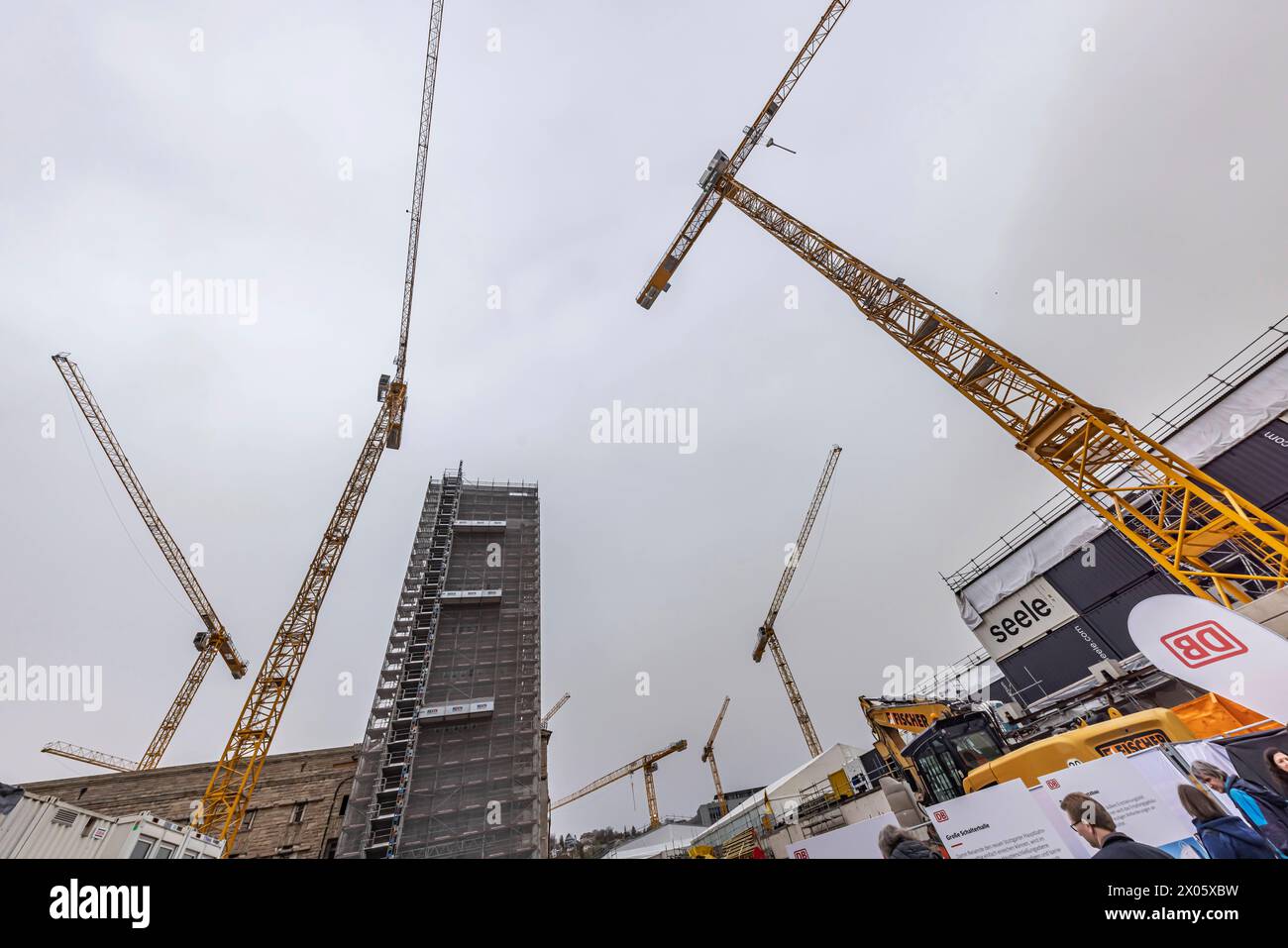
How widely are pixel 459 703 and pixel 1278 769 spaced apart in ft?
87.3

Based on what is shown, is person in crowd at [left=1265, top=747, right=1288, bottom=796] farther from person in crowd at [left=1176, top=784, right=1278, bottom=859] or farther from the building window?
the building window

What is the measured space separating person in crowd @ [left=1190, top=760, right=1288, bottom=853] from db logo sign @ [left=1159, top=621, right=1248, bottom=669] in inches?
50.9

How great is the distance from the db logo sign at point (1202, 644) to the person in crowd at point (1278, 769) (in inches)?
38.7

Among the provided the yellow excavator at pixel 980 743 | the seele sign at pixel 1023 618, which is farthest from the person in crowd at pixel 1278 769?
the seele sign at pixel 1023 618

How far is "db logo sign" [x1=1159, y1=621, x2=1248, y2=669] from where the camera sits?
505cm

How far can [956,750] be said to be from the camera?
13.3 m

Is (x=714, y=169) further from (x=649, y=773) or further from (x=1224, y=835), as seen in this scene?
(x=649, y=773)

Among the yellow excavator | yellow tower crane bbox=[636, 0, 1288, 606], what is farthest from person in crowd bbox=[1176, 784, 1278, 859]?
yellow tower crane bbox=[636, 0, 1288, 606]

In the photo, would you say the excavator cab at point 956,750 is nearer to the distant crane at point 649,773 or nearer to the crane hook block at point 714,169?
the crane hook block at point 714,169

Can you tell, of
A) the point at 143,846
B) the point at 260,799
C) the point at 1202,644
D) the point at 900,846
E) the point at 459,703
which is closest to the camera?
the point at 1202,644

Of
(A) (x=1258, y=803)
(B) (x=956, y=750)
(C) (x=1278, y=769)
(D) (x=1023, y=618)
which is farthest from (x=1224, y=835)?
(D) (x=1023, y=618)
